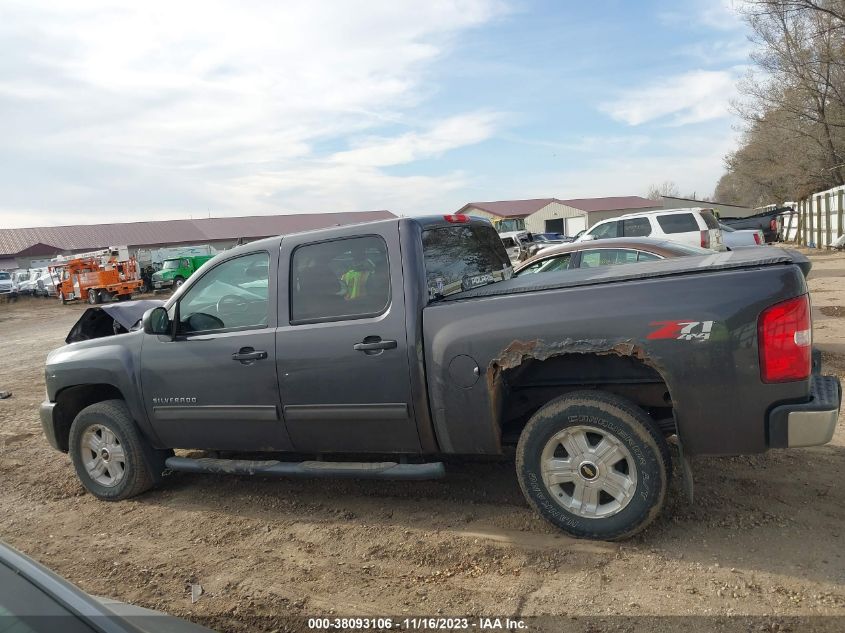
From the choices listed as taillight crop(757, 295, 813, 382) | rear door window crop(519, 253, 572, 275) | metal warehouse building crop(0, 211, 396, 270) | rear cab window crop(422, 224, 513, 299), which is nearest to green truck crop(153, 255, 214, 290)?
metal warehouse building crop(0, 211, 396, 270)

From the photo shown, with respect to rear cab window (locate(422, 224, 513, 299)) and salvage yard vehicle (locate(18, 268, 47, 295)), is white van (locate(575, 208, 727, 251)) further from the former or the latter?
salvage yard vehicle (locate(18, 268, 47, 295))

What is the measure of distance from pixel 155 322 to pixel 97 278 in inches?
1148

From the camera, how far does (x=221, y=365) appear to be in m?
4.22

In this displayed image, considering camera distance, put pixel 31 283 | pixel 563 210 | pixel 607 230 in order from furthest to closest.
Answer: pixel 563 210 < pixel 31 283 < pixel 607 230

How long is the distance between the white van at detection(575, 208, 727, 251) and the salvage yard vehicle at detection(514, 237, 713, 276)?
19.0ft

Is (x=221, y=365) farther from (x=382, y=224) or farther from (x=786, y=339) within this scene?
(x=786, y=339)

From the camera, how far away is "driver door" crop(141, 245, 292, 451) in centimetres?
414

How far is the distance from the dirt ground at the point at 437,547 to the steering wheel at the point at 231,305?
1.41m

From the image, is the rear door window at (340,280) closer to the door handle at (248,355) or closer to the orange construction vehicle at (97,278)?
the door handle at (248,355)

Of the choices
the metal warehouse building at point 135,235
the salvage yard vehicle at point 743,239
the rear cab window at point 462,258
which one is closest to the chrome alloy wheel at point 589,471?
the rear cab window at point 462,258

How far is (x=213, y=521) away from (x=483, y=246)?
277 cm

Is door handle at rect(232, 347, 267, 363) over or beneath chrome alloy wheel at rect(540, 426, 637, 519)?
over

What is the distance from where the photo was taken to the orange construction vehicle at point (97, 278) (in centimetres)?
3002

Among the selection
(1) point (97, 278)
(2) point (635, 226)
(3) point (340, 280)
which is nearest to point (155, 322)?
(3) point (340, 280)
